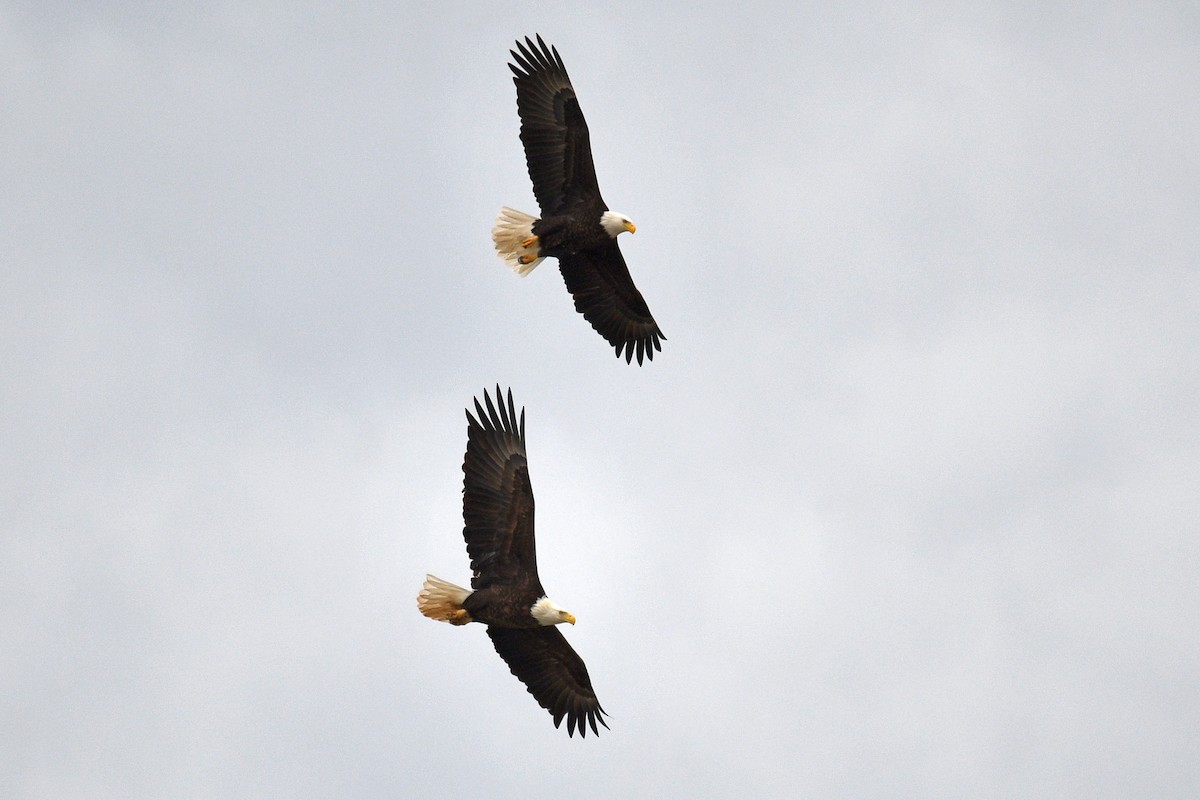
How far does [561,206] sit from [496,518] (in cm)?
321

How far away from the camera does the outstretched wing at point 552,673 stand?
12.7 metres

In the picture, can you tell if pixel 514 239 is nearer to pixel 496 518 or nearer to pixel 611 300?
A: pixel 611 300

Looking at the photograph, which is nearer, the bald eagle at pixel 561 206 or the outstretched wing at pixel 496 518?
the outstretched wing at pixel 496 518

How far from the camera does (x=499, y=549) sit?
12352 millimetres

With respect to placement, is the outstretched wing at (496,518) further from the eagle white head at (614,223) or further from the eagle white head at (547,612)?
the eagle white head at (614,223)

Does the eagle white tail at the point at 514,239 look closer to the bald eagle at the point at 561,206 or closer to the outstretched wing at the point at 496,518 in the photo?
the bald eagle at the point at 561,206

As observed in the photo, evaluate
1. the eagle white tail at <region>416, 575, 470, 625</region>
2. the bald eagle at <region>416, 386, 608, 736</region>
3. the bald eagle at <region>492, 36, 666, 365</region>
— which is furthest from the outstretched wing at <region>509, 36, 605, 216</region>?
the eagle white tail at <region>416, 575, 470, 625</region>

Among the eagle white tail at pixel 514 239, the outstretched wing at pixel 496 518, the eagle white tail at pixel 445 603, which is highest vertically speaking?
the eagle white tail at pixel 514 239

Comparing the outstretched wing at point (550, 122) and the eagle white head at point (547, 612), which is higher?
the outstretched wing at point (550, 122)

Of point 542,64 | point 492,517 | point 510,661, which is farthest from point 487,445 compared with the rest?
point 542,64

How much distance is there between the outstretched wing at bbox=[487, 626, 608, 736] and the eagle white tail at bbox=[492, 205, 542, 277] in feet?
12.0

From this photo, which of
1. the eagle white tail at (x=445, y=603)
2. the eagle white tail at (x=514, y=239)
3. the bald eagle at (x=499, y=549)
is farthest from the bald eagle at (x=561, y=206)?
the eagle white tail at (x=445, y=603)

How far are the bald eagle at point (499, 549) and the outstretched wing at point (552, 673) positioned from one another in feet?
0.09

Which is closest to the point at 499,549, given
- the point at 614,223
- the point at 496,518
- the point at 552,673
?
the point at 496,518
